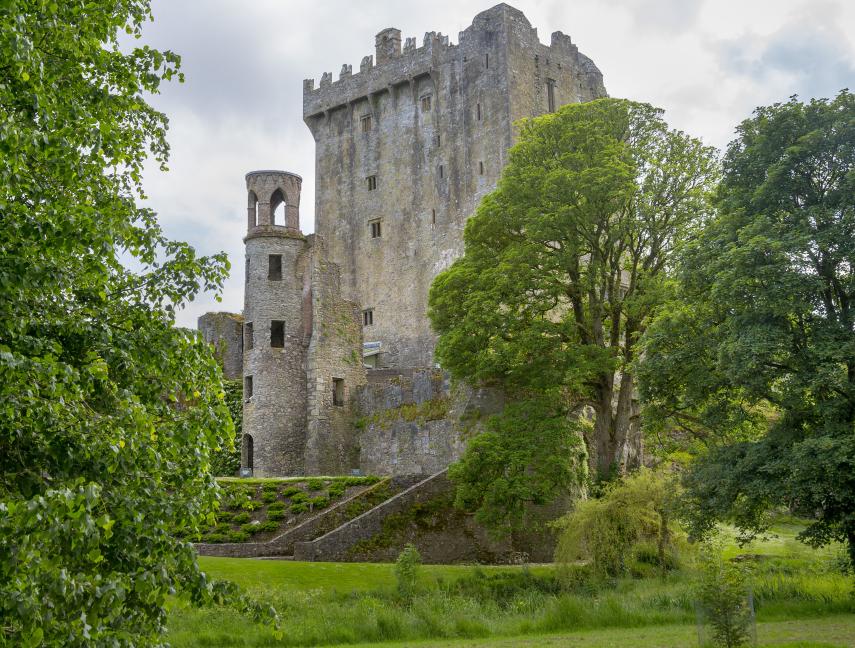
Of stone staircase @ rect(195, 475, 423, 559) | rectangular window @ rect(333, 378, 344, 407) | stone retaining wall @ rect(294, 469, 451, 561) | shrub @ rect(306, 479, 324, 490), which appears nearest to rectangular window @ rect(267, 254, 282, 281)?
rectangular window @ rect(333, 378, 344, 407)

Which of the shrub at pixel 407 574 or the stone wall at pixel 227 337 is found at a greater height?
the stone wall at pixel 227 337

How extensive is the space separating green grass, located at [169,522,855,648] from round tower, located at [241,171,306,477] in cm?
1324

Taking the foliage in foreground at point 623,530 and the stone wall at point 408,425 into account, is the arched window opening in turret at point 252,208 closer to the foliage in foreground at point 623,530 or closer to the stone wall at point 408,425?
the stone wall at point 408,425

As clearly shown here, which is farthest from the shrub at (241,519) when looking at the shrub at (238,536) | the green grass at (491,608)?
the green grass at (491,608)

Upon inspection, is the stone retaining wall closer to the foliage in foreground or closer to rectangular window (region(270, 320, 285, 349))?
the foliage in foreground

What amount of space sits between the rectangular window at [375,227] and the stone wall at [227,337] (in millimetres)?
12657

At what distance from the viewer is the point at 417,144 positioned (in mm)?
54219

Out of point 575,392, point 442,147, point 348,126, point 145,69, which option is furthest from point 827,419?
point 348,126

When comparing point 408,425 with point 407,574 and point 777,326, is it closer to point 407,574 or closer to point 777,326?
point 407,574

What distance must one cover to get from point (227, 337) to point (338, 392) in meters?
8.69

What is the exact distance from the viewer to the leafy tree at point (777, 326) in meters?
17.4

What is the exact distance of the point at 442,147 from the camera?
52938mm

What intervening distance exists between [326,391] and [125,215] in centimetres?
2589

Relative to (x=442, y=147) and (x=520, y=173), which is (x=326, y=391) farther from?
(x=442, y=147)
